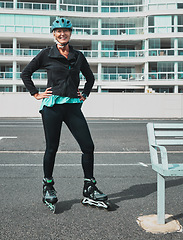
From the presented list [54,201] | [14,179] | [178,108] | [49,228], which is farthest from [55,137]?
[178,108]

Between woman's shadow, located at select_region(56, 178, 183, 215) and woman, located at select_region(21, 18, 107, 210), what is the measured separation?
0.18m

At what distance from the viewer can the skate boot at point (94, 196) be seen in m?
3.10

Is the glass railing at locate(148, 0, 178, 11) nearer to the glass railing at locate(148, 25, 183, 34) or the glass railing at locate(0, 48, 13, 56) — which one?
the glass railing at locate(148, 25, 183, 34)

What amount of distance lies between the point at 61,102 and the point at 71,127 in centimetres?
32

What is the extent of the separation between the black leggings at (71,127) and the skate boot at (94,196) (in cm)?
10

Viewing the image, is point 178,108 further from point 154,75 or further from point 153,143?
point 153,143

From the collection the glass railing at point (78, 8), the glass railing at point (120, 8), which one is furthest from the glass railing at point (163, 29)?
the glass railing at point (78, 8)

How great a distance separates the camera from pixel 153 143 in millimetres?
2889

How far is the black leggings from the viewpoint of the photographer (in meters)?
3.15

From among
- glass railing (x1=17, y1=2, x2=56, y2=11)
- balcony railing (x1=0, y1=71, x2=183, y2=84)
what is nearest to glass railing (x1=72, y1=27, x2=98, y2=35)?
glass railing (x1=17, y1=2, x2=56, y2=11)

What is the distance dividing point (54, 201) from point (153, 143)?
1.24 m

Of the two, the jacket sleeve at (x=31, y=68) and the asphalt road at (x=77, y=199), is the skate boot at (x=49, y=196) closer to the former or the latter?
the asphalt road at (x=77, y=199)

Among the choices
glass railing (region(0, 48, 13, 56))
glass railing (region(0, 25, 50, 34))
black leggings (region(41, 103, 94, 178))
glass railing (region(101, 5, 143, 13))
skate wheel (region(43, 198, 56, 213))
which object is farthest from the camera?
glass railing (region(101, 5, 143, 13))

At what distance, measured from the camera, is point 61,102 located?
10.3ft
